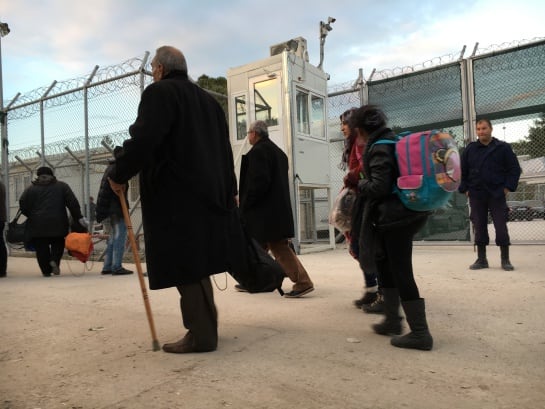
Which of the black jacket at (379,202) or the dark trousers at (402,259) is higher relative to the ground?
the black jacket at (379,202)

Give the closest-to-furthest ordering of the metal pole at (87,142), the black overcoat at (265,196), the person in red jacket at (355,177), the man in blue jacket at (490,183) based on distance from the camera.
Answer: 1. the person in red jacket at (355,177)
2. the black overcoat at (265,196)
3. the man in blue jacket at (490,183)
4. the metal pole at (87,142)

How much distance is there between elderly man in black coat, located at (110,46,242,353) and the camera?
3090 millimetres

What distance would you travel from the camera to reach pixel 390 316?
11.3 feet

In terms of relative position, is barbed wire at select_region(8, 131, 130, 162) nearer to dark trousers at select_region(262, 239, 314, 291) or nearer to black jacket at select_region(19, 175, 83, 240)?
black jacket at select_region(19, 175, 83, 240)

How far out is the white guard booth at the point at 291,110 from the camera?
9578 millimetres

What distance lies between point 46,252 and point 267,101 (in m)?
5.09

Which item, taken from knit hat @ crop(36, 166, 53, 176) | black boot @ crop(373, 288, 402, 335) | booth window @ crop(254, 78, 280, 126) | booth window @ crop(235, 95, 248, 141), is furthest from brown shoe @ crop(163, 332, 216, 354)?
booth window @ crop(235, 95, 248, 141)

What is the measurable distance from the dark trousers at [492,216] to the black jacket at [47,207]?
6175mm

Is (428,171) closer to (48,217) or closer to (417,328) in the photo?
(417,328)

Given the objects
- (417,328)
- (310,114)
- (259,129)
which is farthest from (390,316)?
(310,114)

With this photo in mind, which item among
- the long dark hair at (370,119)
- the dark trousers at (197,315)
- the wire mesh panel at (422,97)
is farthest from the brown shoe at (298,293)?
the wire mesh panel at (422,97)

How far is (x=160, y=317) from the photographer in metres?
4.36

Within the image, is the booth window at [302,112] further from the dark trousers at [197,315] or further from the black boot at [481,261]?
the dark trousers at [197,315]

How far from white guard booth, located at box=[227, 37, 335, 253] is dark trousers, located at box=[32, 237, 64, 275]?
3.80 m
